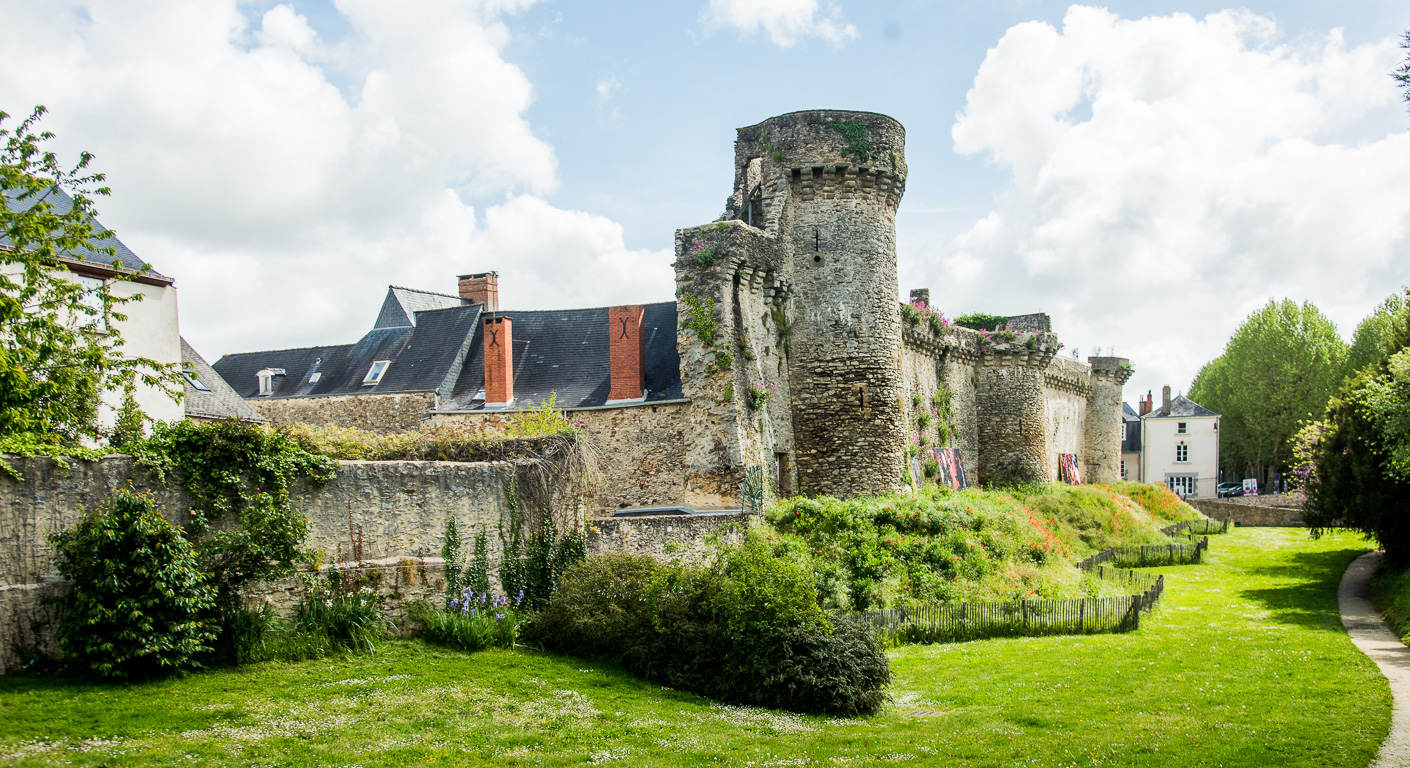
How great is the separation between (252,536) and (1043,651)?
1165 cm

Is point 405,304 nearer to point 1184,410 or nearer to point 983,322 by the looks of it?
point 983,322

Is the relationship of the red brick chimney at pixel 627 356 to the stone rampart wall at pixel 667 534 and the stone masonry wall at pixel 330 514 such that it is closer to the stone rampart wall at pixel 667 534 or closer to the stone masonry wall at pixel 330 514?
the stone rampart wall at pixel 667 534

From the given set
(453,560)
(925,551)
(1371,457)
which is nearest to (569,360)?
(925,551)

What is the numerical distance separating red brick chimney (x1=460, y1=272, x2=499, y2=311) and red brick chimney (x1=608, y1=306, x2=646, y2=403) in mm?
9892

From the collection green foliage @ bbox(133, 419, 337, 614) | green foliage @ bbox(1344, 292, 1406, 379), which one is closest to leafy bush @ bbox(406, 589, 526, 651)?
green foliage @ bbox(133, 419, 337, 614)

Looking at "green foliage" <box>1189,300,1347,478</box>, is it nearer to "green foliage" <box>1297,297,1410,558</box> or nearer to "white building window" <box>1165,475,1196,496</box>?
"white building window" <box>1165,475,1196,496</box>

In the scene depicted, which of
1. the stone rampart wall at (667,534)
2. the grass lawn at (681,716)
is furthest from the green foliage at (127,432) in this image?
the stone rampart wall at (667,534)

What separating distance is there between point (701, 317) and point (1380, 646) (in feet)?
44.1

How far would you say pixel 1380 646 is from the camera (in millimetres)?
16484

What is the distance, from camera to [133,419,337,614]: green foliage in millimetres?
9797

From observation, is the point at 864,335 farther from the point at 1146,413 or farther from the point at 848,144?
the point at 1146,413

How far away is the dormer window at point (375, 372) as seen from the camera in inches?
1065

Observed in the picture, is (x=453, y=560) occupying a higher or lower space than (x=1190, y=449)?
higher

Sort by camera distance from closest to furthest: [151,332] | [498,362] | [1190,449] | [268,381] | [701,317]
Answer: [701,317] → [151,332] → [498,362] → [268,381] → [1190,449]
